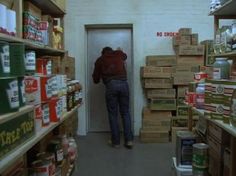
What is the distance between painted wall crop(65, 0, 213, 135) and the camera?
211 inches

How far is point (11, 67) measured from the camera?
150cm

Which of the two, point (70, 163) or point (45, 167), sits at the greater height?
point (45, 167)

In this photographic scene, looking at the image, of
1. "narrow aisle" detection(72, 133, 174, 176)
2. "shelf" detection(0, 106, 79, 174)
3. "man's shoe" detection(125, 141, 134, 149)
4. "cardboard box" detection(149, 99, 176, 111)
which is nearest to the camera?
"shelf" detection(0, 106, 79, 174)

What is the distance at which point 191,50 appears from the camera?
16.1 ft

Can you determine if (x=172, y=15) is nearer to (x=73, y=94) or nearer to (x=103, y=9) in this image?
(x=103, y=9)

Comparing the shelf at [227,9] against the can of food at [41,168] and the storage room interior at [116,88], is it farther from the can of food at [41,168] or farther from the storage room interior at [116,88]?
the can of food at [41,168]

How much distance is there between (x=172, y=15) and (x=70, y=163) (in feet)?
10.5

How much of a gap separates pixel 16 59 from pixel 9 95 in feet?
0.67

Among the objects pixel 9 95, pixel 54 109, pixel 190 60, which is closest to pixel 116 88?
pixel 190 60

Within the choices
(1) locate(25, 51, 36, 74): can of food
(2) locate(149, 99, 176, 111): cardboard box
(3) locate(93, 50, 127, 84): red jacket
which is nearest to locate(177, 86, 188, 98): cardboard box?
(2) locate(149, 99, 176, 111): cardboard box

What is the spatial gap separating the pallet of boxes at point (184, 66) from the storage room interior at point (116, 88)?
0.02 metres

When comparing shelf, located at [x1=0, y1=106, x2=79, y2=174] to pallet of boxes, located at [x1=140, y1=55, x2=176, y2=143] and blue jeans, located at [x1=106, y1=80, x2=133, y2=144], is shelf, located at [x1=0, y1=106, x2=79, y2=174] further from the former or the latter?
pallet of boxes, located at [x1=140, y1=55, x2=176, y2=143]

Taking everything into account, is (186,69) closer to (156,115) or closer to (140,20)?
(156,115)

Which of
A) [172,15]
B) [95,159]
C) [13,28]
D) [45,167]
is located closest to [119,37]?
[172,15]
